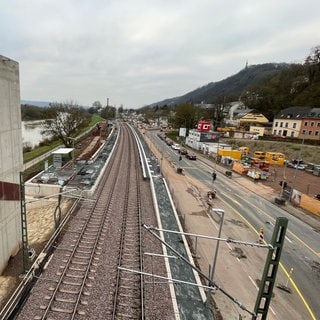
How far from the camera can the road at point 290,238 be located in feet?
51.8

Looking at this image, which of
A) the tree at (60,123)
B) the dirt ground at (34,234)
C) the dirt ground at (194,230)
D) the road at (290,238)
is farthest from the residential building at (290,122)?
the dirt ground at (34,234)

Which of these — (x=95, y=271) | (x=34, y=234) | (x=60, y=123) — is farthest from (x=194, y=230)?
(x=60, y=123)

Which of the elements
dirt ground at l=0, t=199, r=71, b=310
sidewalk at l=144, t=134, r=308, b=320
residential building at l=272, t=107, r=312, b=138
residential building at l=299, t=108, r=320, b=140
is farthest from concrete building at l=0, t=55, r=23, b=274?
residential building at l=299, t=108, r=320, b=140

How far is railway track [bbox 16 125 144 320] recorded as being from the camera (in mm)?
11977

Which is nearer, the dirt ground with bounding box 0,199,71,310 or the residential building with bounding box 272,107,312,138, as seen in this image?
the dirt ground with bounding box 0,199,71,310

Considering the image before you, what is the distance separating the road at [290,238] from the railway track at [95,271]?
898 centimetres

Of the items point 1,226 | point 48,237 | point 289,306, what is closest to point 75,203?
point 48,237

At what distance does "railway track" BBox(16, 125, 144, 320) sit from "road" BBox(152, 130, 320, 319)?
8.98 metres

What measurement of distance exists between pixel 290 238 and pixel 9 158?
72.7ft

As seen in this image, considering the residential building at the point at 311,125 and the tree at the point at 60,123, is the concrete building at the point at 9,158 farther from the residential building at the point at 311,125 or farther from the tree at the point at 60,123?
the residential building at the point at 311,125

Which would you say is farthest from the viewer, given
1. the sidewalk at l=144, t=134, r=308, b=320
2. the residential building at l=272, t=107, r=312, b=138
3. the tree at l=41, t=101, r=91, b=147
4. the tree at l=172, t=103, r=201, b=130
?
the tree at l=172, t=103, r=201, b=130

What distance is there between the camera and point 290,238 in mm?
23297

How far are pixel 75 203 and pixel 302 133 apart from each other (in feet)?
230

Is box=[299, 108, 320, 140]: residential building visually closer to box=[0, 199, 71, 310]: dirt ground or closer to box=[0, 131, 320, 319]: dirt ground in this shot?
box=[0, 131, 320, 319]: dirt ground
